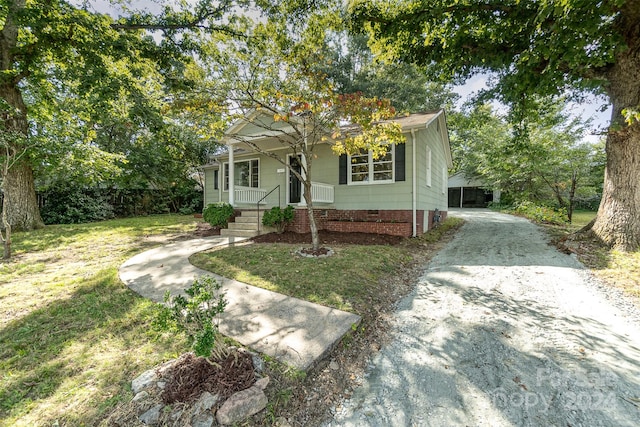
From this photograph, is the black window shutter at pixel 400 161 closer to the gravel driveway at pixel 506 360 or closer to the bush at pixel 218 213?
the gravel driveway at pixel 506 360

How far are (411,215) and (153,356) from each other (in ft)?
25.0

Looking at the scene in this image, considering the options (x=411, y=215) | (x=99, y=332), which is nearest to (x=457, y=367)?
(x=99, y=332)

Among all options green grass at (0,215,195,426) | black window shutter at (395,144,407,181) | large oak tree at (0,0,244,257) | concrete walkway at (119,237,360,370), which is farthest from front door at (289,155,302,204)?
green grass at (0,215,195,426)

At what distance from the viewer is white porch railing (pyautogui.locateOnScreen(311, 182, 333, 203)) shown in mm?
8727

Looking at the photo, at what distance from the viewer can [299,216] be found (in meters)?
8.79

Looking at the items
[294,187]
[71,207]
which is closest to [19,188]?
[71,207]

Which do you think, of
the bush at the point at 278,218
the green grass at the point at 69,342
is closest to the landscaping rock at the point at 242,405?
the green grass at the point at 69,342

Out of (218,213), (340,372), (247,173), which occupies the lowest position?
(340,372)

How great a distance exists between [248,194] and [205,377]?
9.20 m

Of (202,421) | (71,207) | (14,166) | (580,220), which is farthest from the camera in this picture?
(580,220)

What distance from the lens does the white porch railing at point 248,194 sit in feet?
34.2

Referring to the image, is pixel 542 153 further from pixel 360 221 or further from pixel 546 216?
pixel 360 221

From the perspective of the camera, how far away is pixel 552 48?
17.4ft

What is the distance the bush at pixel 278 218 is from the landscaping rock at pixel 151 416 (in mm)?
6675
